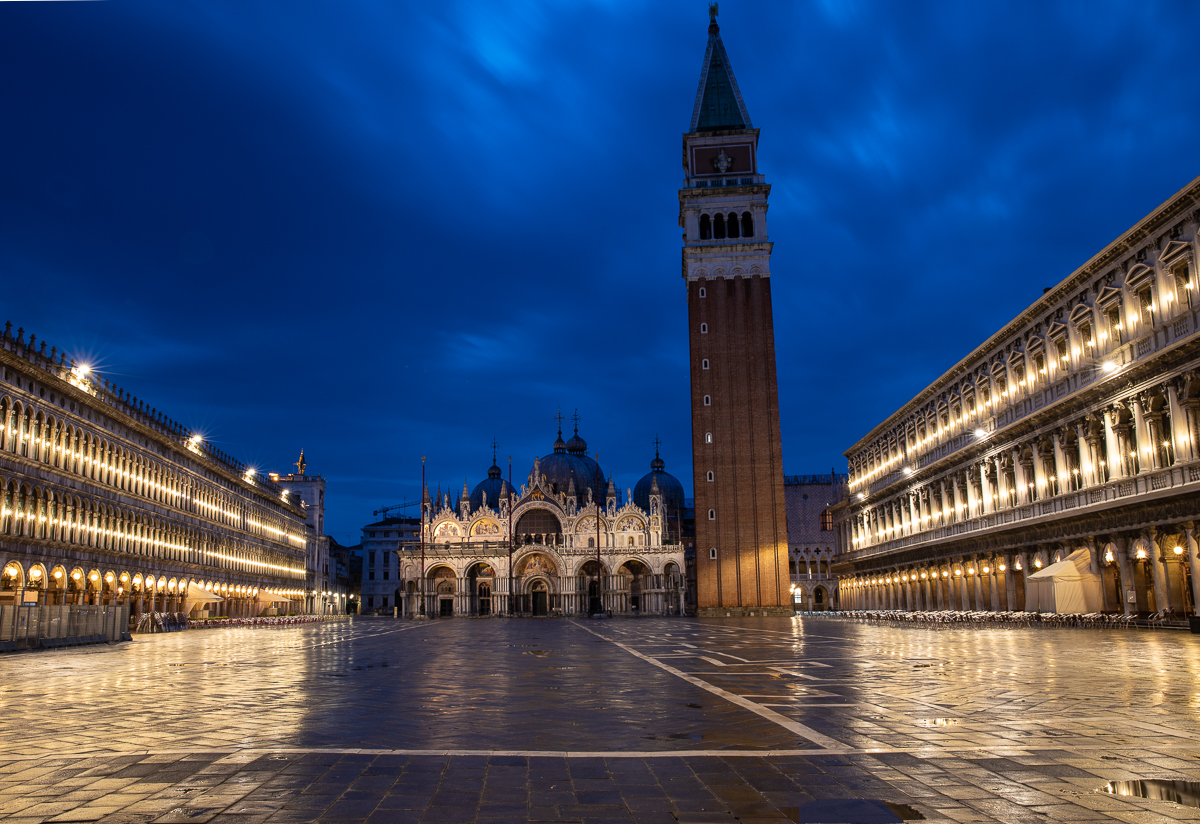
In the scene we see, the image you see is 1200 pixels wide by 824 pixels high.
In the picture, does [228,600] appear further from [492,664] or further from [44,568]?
[492,664]

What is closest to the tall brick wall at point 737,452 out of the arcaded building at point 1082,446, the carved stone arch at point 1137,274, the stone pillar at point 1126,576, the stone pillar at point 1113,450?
the arcaded building at point 1082,446

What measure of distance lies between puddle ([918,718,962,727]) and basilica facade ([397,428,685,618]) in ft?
242

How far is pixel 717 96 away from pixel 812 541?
49413 millimetres

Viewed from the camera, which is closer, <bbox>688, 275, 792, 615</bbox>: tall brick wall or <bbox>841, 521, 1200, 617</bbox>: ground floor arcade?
<bbox>841, 521, 1200, 617</bbox>: ground floor arcade

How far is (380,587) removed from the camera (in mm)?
123375

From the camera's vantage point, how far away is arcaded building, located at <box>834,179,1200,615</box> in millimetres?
29703

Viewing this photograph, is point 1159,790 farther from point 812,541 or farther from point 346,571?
point 346,571

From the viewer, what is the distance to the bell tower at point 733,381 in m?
69.8

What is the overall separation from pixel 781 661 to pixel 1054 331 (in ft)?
86.5

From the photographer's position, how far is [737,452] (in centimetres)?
7100

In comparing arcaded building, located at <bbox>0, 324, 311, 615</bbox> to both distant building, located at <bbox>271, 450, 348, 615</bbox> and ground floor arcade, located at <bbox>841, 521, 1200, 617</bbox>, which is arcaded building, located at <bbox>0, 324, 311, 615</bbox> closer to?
distant building, located at <bbox>271, 450, 348, 615</bbox>

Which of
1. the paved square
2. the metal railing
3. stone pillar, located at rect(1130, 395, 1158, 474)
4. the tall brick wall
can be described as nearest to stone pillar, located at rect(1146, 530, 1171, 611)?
stone pillar, located at rect(1130, 395, 1158, 474)

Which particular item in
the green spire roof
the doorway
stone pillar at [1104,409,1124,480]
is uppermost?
the green spire roof

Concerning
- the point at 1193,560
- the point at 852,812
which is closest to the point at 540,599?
the point at 1193,560
